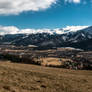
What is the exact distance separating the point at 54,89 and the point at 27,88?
8.00 feet

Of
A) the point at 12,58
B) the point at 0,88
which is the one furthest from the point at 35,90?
the point at 12,58

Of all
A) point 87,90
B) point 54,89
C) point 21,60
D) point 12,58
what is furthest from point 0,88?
point 12,58

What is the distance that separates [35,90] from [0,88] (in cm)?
296

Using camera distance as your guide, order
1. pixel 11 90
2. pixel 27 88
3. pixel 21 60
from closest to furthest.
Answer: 1. pixel 11 90
2. pixel 27 88
3. pixel 21 60

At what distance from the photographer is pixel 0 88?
15.3 metres

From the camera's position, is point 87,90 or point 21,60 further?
point 21,60

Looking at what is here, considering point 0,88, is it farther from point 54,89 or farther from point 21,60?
point 21,60

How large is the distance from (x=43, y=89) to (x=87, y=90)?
423 centimetres

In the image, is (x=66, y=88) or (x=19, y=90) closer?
(x=19, y=90)

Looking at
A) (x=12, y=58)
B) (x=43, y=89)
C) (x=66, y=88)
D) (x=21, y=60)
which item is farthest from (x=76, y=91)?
(x=12, y=58)

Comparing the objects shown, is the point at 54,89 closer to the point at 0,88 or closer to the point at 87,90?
the point at 87,90

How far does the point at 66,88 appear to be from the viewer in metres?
17.2

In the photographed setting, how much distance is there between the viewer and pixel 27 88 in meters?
16.3

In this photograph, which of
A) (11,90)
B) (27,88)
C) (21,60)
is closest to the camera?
(11,90)
